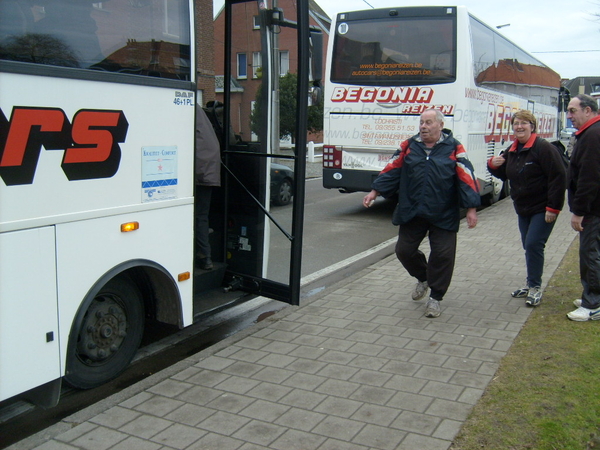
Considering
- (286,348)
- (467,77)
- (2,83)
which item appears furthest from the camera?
(467,77)

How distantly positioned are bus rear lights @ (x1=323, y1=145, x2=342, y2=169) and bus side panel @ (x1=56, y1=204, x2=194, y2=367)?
788cm

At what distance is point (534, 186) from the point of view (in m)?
5.65

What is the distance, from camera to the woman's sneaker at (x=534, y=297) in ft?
19.0

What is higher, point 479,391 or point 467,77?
point 467,77

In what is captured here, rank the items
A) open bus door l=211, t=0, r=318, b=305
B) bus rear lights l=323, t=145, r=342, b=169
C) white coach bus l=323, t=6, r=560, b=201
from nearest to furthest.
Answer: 1. open bus door l=211, t=0, r=318, b=305
2. white coach bus l=323, t=6, r=560, b=201
3. bus rear lights l=323, t=145, r=342, b=169

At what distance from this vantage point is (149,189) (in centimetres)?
411

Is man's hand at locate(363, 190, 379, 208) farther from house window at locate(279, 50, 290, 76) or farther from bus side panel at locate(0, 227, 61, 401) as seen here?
bus side panel at locate(0, 227, 61, 401)

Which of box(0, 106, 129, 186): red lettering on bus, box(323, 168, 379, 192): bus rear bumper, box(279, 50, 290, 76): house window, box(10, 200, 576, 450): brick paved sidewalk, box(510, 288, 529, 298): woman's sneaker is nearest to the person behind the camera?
box(0, 106, 129, 186): red lettering on bus

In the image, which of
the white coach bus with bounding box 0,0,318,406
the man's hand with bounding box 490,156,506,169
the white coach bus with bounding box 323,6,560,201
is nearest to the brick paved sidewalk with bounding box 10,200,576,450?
the white coach bus with bounding box 0,0,318,406

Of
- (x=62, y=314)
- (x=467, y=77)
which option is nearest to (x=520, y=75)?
(x=467, y=77)

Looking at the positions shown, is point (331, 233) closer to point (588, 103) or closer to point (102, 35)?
point (588, 103)

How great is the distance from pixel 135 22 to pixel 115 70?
42cm

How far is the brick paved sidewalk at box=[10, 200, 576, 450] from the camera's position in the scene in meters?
3.44

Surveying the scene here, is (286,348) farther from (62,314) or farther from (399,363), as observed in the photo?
(62,314)
